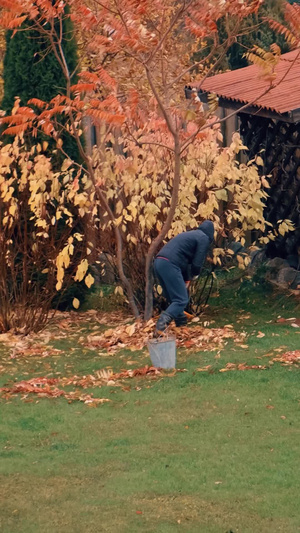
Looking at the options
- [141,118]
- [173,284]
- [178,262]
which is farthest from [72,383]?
[141,118]

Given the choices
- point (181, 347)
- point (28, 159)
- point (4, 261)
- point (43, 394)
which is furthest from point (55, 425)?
point (28, 159)

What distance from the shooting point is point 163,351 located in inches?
337

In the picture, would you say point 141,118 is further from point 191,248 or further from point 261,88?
point 261,88

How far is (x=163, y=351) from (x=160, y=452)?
2.16 meters

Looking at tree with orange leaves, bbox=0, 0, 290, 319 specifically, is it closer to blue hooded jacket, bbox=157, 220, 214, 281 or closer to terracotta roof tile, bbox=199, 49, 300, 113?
blue hooded jacket, bbox=157, 220, 214, 281

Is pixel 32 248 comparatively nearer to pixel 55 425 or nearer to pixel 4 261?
pixel 4 261

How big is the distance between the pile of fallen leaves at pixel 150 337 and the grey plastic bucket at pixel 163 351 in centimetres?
91

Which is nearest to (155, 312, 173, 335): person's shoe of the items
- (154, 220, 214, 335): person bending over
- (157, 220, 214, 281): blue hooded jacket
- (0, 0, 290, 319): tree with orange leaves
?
(154, 220, 214, 335): person bending over

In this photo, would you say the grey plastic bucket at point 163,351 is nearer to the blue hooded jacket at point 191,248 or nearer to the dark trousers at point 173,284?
the dark trousers at point 173,284

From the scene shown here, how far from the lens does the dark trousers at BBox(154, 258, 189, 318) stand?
9844mm

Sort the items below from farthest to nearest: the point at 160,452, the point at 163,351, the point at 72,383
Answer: the point at 163,351
the point at 72,383
the point at 160,452

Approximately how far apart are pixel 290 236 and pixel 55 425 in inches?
241

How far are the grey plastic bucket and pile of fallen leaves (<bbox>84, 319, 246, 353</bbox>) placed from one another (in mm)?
911

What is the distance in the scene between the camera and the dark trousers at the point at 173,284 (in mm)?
9844
